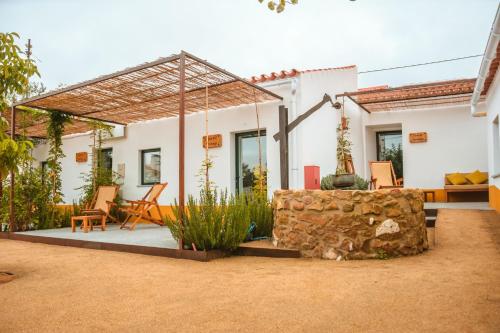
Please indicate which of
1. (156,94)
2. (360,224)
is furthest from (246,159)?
(360,224)

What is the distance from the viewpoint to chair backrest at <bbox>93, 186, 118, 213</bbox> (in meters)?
8.63

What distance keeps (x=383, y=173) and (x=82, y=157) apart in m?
8.12

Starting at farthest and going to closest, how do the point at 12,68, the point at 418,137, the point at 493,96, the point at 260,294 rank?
1. the point at 418,137
2. the point at 493,96
3. the point at 12,68
4. the point at 260,294

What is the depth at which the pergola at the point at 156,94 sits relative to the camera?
553 centimetres

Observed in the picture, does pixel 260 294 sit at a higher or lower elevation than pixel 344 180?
lower

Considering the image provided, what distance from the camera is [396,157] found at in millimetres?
10922

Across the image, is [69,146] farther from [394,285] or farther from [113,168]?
[394,285]

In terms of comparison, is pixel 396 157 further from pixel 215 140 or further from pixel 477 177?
pixel 215 140

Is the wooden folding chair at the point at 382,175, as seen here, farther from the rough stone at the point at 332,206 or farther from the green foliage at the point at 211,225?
the green foliage at the point at 211,225

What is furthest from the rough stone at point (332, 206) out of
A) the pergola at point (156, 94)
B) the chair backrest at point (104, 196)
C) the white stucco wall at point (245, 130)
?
the chair backrest at point (104, 196)

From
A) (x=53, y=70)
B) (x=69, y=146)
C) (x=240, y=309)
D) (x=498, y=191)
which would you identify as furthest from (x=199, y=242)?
(x=53, y=70)

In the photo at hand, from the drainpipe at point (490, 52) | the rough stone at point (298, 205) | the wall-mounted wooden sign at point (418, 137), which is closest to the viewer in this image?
the drainpipe at point (490, 52)

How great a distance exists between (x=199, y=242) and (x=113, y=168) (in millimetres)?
6508

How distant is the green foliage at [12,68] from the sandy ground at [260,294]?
190 cm
